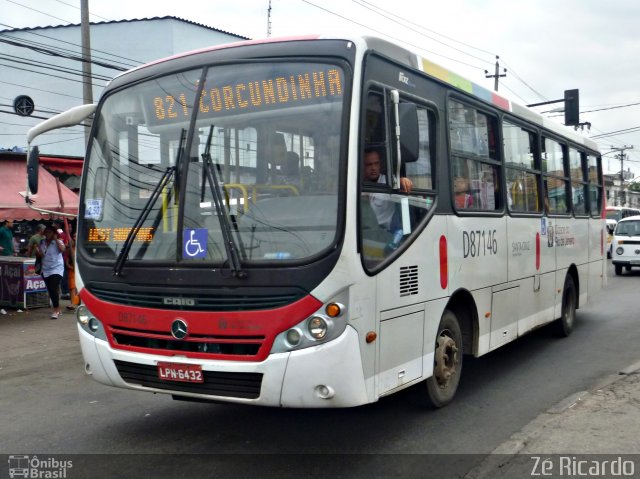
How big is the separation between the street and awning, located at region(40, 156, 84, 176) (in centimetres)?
907

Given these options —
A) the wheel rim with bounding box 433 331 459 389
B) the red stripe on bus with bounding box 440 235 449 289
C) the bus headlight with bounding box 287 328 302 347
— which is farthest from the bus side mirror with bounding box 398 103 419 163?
the wheel rim with bounding box 433 331 459 389

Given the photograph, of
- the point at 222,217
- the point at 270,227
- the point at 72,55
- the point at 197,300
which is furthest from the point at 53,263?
the point at 72,55

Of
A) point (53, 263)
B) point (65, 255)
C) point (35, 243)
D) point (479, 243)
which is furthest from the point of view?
point (35, 243)

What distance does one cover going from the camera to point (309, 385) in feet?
14.7

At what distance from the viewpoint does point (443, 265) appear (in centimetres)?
595

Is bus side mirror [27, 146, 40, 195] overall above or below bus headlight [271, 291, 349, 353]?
above

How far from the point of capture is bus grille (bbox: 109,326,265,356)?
182 inches

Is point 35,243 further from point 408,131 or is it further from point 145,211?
point 408,131

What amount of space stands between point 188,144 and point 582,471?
3574 millimetres

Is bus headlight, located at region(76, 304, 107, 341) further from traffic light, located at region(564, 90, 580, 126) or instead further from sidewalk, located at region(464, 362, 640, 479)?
traffic light, located at region(564, 90, 580, 126)

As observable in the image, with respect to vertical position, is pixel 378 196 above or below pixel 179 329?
above

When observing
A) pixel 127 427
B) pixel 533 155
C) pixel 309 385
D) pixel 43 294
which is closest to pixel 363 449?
pixel 309 385

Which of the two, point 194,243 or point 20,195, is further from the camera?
point 20,195

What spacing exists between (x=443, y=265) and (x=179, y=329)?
2.38m
